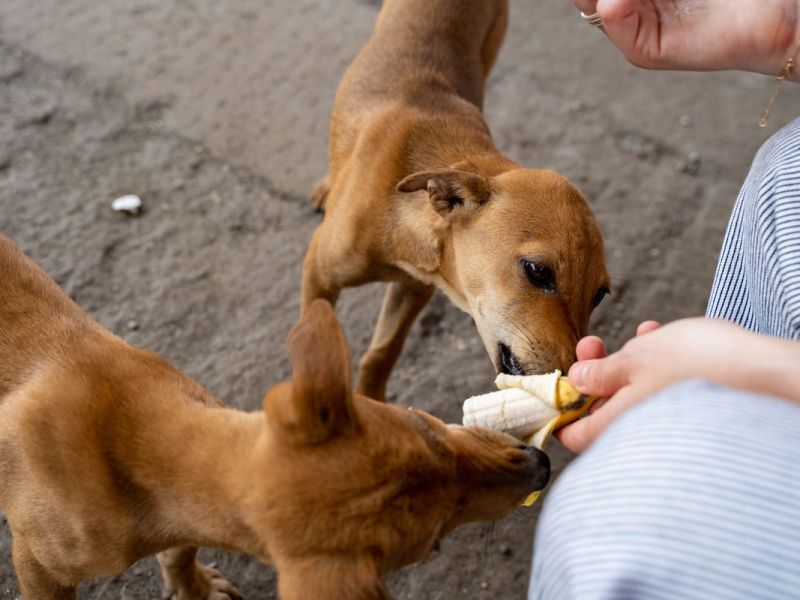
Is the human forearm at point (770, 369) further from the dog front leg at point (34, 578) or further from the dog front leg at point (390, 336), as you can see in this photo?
the dog front leg at point (34, 578)

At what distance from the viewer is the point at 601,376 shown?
202 centimetres

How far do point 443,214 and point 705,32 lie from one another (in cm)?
104

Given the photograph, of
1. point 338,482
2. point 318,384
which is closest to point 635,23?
point 318,384

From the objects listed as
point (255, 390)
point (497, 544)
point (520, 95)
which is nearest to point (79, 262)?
point (255, 390)

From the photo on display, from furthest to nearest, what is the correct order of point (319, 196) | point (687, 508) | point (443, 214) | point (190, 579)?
point (319, 196), point (443, 214), point (190, 579), point (687, 508)

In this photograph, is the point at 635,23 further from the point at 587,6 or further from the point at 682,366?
the point at 682,366

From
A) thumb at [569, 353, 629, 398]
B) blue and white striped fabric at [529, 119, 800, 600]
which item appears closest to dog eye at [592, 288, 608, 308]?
thumb at [569, 353, 629, 398]

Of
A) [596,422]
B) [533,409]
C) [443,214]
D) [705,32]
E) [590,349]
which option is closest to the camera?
[596,422]

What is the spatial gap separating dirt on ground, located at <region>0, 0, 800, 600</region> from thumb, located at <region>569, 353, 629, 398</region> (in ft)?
3.98

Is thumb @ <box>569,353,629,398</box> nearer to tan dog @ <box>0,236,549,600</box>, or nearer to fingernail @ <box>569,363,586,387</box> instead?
fingernail @ <box>569,363,586,387</box>

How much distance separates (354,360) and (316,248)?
66 centimetres

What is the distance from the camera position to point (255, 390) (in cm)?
339

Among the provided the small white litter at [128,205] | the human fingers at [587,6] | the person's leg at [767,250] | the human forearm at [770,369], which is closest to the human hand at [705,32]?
the human fingers at [587,6]

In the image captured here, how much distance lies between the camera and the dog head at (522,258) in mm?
2652
